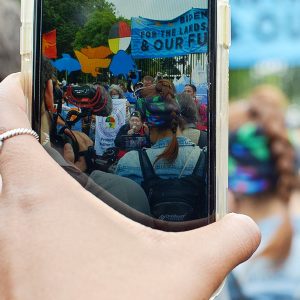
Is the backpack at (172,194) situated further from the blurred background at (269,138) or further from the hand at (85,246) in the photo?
the blurred background at (269,138)

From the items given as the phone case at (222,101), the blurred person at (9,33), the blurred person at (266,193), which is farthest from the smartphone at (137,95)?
the blurred person at (266,193)

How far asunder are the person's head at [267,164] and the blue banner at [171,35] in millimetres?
438

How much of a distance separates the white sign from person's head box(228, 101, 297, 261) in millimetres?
438

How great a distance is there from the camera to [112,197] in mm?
640

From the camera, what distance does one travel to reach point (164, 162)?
0.64 meters

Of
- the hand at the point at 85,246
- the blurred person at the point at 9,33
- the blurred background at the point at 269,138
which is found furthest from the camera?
the blurred background at the point at 269,138

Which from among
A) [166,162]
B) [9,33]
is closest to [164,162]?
[166,162]

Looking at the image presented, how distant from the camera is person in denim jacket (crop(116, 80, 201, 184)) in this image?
2.08ft

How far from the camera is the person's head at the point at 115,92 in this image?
25.7 inches

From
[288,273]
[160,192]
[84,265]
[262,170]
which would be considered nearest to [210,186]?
[160,192]

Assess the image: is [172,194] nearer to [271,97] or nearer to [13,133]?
[13,133]

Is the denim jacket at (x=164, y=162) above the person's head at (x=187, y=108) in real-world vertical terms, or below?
below

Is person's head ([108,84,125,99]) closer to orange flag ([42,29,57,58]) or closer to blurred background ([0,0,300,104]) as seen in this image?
orange flag ([42,29,57,58])

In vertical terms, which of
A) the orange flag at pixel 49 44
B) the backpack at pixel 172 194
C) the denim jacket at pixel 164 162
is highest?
the orange flag at pixel 49 44
